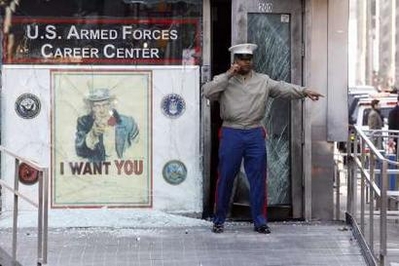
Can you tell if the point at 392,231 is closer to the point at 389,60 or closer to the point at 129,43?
the point at 129,43

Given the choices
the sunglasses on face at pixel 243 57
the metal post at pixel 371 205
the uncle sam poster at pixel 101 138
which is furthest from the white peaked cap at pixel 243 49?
the metal post at pixel 371 205

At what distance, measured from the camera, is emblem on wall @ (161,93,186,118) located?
7.91 metres

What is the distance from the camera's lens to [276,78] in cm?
801

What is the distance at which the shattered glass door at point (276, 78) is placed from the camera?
26.1 ft

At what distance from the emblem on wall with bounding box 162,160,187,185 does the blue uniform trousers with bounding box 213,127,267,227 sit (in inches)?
23.9

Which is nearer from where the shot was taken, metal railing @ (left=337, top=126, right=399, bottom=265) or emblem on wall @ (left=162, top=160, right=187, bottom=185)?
metal railing @ (left=337, top=126, right=399, bottom=265)

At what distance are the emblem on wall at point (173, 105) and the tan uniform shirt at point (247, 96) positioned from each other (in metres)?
0.59

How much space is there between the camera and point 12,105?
7848mm

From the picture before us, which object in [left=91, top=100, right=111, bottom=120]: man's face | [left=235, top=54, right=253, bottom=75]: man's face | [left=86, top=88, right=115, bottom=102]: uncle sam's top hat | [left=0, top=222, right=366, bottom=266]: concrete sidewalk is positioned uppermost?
[left=235, top=54, right=253, bottom=75]: man's face

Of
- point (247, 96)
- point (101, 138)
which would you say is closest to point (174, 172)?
point (101, 138)

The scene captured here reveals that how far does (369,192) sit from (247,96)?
139 centimetres

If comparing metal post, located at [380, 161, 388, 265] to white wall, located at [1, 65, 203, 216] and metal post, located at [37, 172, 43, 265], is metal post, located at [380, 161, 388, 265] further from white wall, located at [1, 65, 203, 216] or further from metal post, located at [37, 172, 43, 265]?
metal post, located at [37, 172, 43, 265]

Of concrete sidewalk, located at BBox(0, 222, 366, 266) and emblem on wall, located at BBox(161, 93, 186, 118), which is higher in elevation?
emblem on wall, located at BBox(161, 93, 186, 118)

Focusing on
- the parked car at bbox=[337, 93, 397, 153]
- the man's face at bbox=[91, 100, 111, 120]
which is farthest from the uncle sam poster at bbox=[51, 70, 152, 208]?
the parked car at bbox=[337, 93, 397, 153]
